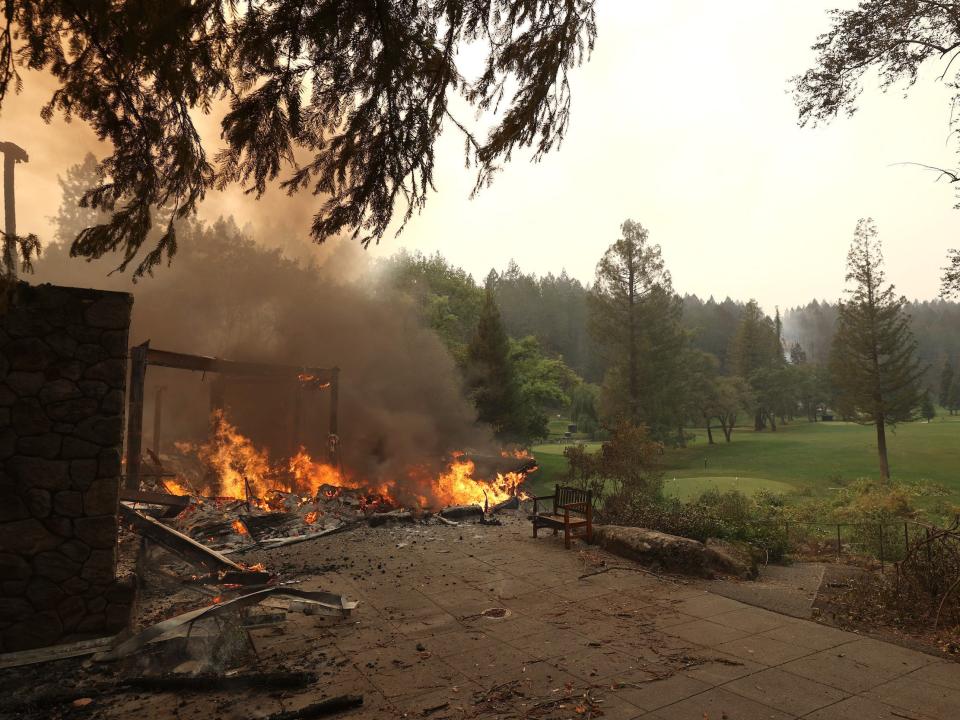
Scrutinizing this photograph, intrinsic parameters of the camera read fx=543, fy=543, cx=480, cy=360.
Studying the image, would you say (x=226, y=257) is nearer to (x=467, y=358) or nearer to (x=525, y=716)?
(x=467, y=358)

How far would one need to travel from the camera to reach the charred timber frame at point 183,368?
37.7 ft

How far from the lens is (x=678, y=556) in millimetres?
8516

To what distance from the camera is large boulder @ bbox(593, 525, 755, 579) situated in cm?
837

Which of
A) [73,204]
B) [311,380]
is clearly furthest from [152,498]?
[73,204]

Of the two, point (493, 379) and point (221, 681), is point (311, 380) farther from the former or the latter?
point (221, 681)

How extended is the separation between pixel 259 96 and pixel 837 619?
8113 millimetres

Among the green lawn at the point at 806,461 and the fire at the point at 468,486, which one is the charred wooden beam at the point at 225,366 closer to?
the fire at the point at 468,486

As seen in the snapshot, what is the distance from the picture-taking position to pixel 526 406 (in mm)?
30281

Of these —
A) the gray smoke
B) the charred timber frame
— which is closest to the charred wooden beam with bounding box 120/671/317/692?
the charred timber frame

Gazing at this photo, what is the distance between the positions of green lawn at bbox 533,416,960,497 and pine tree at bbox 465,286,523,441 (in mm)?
3484

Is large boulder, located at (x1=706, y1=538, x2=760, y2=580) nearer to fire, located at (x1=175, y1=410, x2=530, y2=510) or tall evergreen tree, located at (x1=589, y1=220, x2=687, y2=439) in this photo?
fire, located at (x1=175, y1=410, x2=530, y2=510)

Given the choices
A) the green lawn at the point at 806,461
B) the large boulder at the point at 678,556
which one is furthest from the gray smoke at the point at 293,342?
the large boulder at the point at 678,556

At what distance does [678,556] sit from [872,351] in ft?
82.0

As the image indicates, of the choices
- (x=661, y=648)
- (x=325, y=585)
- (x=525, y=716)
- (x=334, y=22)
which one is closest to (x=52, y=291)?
(x=334, y=22)
